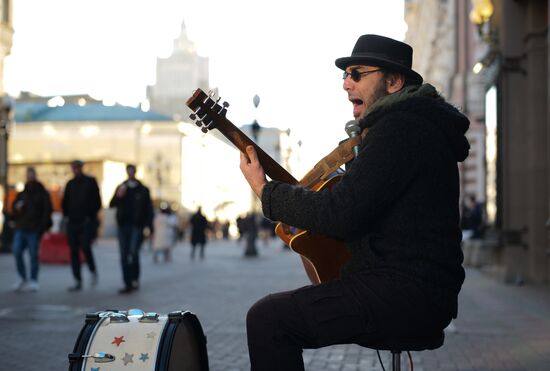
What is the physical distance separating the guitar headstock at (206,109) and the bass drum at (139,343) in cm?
77

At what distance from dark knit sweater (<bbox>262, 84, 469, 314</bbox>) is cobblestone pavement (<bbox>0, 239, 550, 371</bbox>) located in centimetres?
352

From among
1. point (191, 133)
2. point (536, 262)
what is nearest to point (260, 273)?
point (536, 262)

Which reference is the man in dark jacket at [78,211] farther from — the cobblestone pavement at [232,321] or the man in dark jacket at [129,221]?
the cobblestone pavement at [232,321]

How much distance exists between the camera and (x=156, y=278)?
17.8m

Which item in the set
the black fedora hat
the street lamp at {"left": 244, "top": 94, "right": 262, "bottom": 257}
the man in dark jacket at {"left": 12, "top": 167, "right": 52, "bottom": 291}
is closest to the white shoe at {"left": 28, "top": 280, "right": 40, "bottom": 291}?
the man in dark jacket at {"left": 12, "top": 167, "right": 52, "bottom": 291}

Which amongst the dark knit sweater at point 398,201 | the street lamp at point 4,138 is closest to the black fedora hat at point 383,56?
the dark knit sweater at point 398,201

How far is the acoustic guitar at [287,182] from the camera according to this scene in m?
3.42

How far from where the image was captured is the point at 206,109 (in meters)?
3.50

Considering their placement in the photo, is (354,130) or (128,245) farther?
(128,245)

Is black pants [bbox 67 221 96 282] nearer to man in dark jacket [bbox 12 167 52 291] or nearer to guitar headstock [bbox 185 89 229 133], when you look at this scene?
man in dark jacket [bbox 12 167 52 291]

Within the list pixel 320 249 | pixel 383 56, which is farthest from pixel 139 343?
pixel 383 56

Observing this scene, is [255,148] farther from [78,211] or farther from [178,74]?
[178,74]

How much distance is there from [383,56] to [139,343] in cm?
143

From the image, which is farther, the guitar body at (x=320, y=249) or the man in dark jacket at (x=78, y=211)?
the man in dark jacket at (x=78, y=211)
